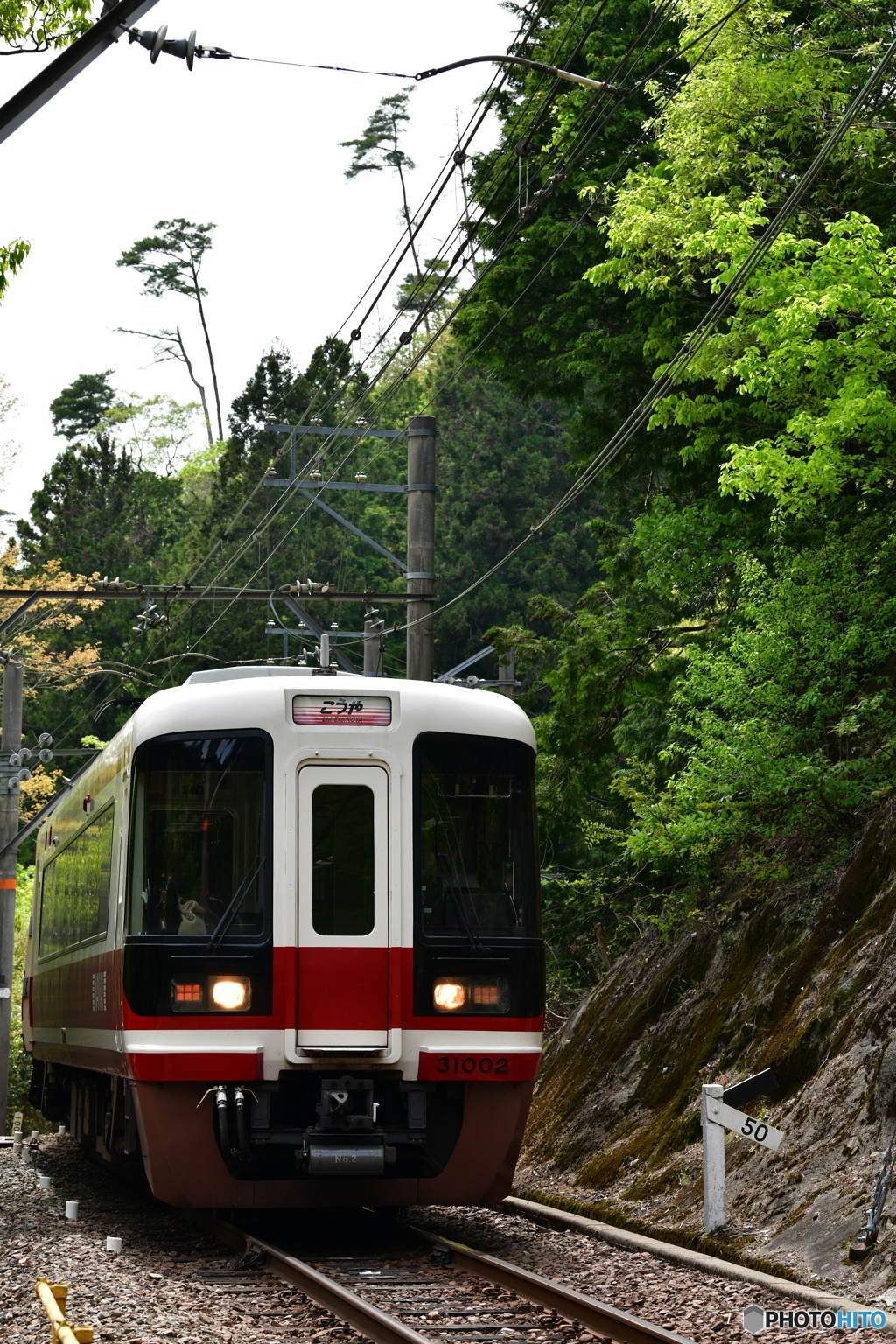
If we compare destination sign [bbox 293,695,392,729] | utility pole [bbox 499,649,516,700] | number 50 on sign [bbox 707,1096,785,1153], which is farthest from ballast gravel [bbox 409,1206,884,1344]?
utility pole [bbox 499,649,516,700]

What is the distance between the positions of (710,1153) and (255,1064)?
257 centimetres

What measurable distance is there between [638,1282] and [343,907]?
8.37ft

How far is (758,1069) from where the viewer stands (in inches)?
442

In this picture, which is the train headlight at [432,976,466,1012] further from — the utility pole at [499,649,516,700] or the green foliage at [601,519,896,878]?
the utility pole at [499,649,516,700]

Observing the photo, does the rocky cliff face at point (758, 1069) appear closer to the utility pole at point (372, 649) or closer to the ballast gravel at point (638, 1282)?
the ballast gravel at point (638, 1282)

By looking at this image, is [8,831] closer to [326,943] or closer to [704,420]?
[704,420]

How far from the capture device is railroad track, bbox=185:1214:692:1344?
7293 millimetres

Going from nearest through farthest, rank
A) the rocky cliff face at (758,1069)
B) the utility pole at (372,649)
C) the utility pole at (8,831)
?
the rocky cliff face at (758,1069) → the utility pole at (372,649) → the utility pole at (8,831)

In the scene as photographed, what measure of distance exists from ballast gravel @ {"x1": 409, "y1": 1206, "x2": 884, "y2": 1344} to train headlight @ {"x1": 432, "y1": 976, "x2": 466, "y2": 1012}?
1435 millimetres

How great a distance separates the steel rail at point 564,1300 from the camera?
7062 mm

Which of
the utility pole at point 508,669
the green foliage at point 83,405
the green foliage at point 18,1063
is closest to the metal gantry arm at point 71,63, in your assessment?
the utility pole at point 508,669

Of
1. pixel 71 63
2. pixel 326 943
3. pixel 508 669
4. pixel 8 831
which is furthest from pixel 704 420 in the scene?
pixel 8 831

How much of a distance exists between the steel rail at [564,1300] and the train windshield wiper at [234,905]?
2.14m

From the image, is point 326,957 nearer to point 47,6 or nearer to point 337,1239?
point 337,1239
